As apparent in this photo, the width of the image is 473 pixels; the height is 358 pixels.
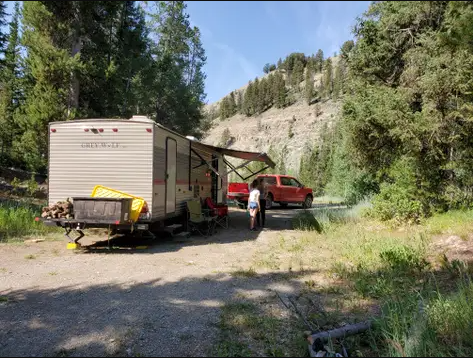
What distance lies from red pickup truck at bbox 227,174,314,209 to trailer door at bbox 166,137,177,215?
908cm

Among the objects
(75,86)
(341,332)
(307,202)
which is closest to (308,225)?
(341,332)

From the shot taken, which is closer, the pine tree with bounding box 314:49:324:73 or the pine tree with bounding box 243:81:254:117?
the pine tree with bounding box 243:81:254:117

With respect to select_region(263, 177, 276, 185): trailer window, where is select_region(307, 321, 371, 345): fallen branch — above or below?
below

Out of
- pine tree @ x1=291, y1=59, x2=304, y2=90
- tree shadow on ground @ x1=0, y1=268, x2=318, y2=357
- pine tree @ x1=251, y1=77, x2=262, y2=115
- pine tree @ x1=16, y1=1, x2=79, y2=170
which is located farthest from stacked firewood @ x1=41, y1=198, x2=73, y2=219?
pine tree @ x1=291, y1=59, x2=304, y2=90

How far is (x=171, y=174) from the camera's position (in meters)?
8.50

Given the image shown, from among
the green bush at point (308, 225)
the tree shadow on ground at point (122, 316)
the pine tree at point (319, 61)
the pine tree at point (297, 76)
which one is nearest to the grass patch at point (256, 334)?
the tree shadow on ground at point (122, 316)

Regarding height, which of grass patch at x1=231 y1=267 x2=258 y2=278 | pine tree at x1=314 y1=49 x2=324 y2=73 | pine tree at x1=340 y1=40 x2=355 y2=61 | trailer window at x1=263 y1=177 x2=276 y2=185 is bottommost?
grass patch at x1=231 y1=267 x2=258 y2=278

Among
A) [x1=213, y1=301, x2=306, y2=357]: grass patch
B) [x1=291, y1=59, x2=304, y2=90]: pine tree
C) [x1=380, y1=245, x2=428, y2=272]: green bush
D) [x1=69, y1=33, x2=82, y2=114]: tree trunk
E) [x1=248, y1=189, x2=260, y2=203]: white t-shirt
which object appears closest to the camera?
[x1=213, y1=301, x2=306, y2=357]: grass patch

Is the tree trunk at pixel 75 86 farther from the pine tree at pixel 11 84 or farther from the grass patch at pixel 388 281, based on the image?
the grass patch at pixel 388 281

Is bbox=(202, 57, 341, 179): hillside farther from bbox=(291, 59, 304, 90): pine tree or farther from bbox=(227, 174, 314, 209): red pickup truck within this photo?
bbox=(227, 174, 314, 209): red pickup truck

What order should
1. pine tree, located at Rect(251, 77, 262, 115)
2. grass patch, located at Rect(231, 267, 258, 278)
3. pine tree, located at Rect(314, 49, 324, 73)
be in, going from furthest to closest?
pine tree, located at Rect(314, 49, 324, 73), pine tree, located at Rect(251, 77, 262, 115), grass patch, located at Rect(231, 267, 258, 278)

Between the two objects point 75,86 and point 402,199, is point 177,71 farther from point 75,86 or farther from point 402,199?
point 402,199

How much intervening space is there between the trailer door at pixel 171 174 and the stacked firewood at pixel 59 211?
2182mm

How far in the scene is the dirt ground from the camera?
3.20 meters
